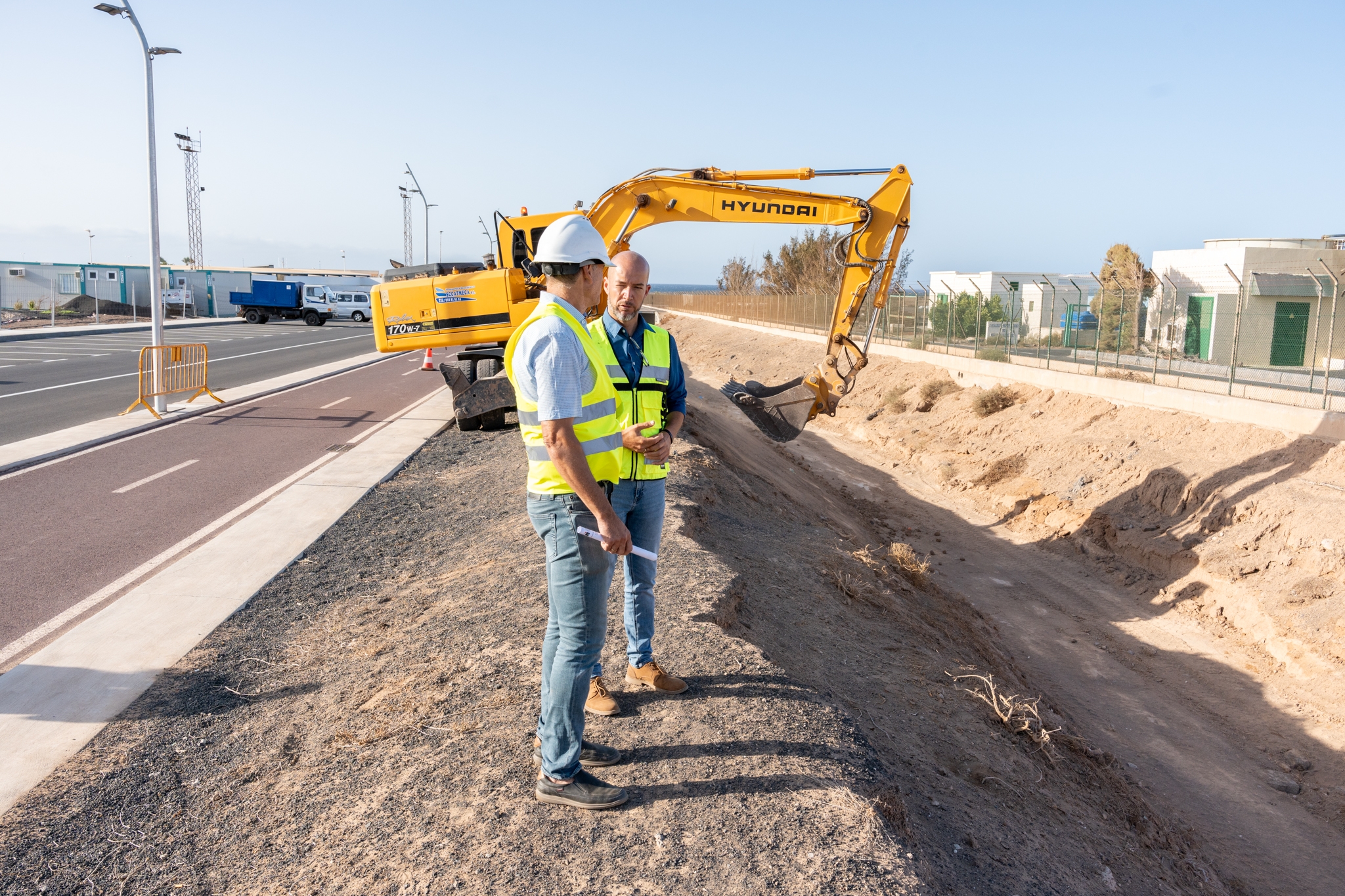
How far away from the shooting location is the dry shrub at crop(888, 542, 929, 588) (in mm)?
9812

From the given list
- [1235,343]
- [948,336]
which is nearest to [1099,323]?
[1235,343]

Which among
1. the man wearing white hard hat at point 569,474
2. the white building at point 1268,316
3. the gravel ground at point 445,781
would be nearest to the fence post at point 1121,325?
the white building at point 1268,316

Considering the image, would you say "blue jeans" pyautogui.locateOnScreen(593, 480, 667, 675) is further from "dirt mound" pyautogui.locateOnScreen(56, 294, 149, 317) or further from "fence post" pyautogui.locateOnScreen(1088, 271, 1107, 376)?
"dirt mound" pyautogui.locateOnScreen(56, 294, 149, 317)

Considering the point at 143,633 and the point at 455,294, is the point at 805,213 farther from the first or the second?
the point at 143,633

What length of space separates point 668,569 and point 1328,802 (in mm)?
5356

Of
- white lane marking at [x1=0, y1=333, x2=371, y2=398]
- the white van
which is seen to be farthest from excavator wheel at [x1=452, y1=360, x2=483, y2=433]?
the white van

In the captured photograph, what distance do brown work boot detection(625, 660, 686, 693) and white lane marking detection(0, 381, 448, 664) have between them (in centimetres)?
393

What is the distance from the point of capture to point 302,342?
3475cm

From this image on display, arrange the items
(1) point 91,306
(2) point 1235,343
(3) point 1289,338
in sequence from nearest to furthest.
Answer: (2) point 1235,343 → (3) point 1289,338 → (1) point 91,306

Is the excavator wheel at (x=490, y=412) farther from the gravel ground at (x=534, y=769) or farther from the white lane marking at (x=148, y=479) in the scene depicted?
the gravel ground at (x=534, y=769)

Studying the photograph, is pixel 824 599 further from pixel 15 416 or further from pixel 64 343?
pixel 64 343

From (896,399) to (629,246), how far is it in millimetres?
13159

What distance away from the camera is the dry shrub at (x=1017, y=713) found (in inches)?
221

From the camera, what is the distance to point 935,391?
2270 cm
